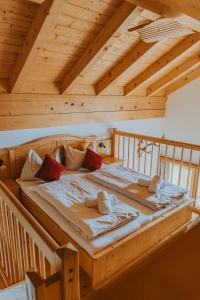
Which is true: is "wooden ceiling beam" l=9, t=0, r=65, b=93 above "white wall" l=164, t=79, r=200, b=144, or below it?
above

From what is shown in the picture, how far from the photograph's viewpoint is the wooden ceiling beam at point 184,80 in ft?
14.9

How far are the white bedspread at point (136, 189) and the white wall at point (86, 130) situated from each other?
100 centimetres

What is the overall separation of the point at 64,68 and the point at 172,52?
1.75m

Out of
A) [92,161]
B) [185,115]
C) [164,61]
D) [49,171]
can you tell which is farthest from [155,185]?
[185,115]

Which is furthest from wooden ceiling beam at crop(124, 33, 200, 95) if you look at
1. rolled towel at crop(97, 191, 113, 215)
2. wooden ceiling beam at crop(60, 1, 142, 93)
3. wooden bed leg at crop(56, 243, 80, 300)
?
wooden bed leg at crop(56, 243, 80, 300)

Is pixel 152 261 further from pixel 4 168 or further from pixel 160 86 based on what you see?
pixel 160 86

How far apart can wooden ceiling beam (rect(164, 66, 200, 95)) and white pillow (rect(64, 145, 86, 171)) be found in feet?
9.77

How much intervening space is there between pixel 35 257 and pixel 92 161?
193 centimetres

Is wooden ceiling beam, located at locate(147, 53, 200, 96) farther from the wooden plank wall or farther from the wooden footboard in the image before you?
the wooden footboard

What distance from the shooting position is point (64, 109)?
351 cm

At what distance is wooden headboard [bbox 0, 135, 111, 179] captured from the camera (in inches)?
120

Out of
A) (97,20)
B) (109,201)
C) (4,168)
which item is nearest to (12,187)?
(4,168)

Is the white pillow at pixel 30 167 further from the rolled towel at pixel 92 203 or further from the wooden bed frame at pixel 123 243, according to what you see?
the rolled towel at pixel 92 203

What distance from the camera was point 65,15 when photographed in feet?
7.29
